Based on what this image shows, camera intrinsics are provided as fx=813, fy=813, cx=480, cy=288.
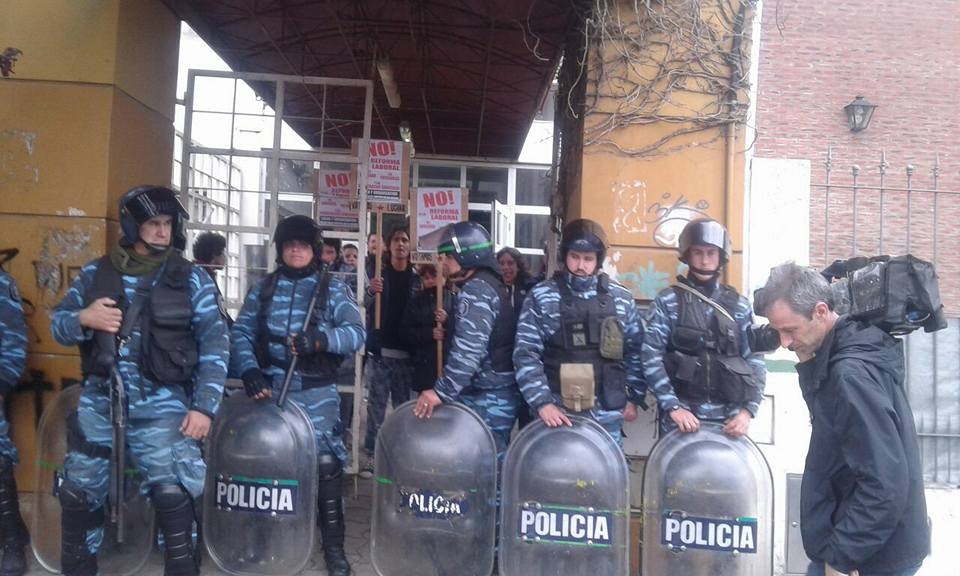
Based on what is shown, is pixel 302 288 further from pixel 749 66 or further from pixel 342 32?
pixel 342 32

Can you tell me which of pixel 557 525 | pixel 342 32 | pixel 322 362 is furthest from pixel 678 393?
pixel 342 32

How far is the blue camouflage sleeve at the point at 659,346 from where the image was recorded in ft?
13.9

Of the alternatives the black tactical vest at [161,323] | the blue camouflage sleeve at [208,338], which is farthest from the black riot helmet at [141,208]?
the blue camouflage sleeve at [208,338]

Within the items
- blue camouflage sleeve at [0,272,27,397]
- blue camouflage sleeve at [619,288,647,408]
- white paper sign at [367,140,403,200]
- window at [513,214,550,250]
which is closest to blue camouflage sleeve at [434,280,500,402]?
blue camouflage sleeve at [619,288,647,408]

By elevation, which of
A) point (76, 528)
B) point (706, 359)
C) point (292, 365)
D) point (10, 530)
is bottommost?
point (10, 530)

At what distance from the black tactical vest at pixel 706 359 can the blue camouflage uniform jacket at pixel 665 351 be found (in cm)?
3

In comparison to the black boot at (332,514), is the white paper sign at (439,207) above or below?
above

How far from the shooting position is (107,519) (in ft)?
13.9

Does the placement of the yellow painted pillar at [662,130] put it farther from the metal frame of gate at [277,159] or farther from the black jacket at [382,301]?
the metal frame of gate at [277,159]

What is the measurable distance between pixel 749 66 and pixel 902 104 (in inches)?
404

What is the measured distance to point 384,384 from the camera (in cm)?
660

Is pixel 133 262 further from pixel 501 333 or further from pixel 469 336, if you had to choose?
pixel 501 333

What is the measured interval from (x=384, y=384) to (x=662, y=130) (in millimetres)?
3057

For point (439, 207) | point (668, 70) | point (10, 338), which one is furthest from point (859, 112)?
point (10, 338)
